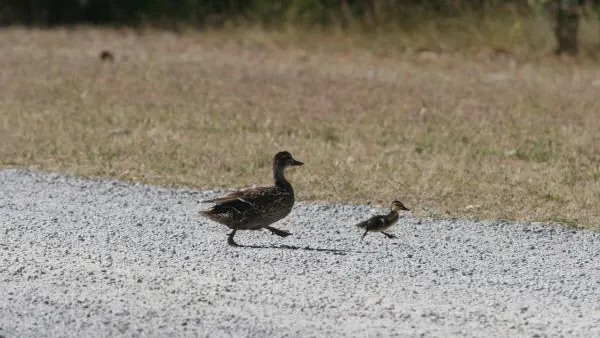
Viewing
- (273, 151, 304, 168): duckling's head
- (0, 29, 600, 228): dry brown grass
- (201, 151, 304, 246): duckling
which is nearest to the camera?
(201, 151, 304, 246): duckling

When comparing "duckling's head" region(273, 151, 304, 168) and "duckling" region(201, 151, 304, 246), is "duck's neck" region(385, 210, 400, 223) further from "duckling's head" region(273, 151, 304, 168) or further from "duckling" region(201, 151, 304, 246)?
"duckling's head" region(273, 151, 304, 168)

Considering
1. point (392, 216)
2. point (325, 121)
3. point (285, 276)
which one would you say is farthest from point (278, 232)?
point (325, 121)

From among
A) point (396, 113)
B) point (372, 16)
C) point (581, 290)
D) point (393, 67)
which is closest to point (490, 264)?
point (581, 290)

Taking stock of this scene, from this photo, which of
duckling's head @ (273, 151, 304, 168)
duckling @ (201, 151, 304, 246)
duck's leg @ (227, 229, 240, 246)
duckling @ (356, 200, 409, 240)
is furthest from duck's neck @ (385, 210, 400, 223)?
duck's leg @ (227, 229, 240, 246)

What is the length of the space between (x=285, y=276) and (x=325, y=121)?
303 inches

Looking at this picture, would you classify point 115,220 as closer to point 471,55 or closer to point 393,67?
point 393,67

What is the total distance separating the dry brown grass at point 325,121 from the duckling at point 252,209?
159cm

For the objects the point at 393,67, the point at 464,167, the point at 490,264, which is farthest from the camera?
the point at 393,67

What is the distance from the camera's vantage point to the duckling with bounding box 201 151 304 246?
8.70 m

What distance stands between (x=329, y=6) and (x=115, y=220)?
1629 cm

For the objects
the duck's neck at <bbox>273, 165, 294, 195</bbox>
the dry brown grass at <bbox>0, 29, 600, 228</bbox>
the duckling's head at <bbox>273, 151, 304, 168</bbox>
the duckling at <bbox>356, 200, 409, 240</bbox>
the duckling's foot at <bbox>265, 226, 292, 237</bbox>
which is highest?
the duckling's head at <bbox>273, 151, 304, 168</bbox>

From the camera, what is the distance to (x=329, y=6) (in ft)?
83.6

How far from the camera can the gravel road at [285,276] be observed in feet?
22.0

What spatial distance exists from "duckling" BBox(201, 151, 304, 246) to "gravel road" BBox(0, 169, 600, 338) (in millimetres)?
150
